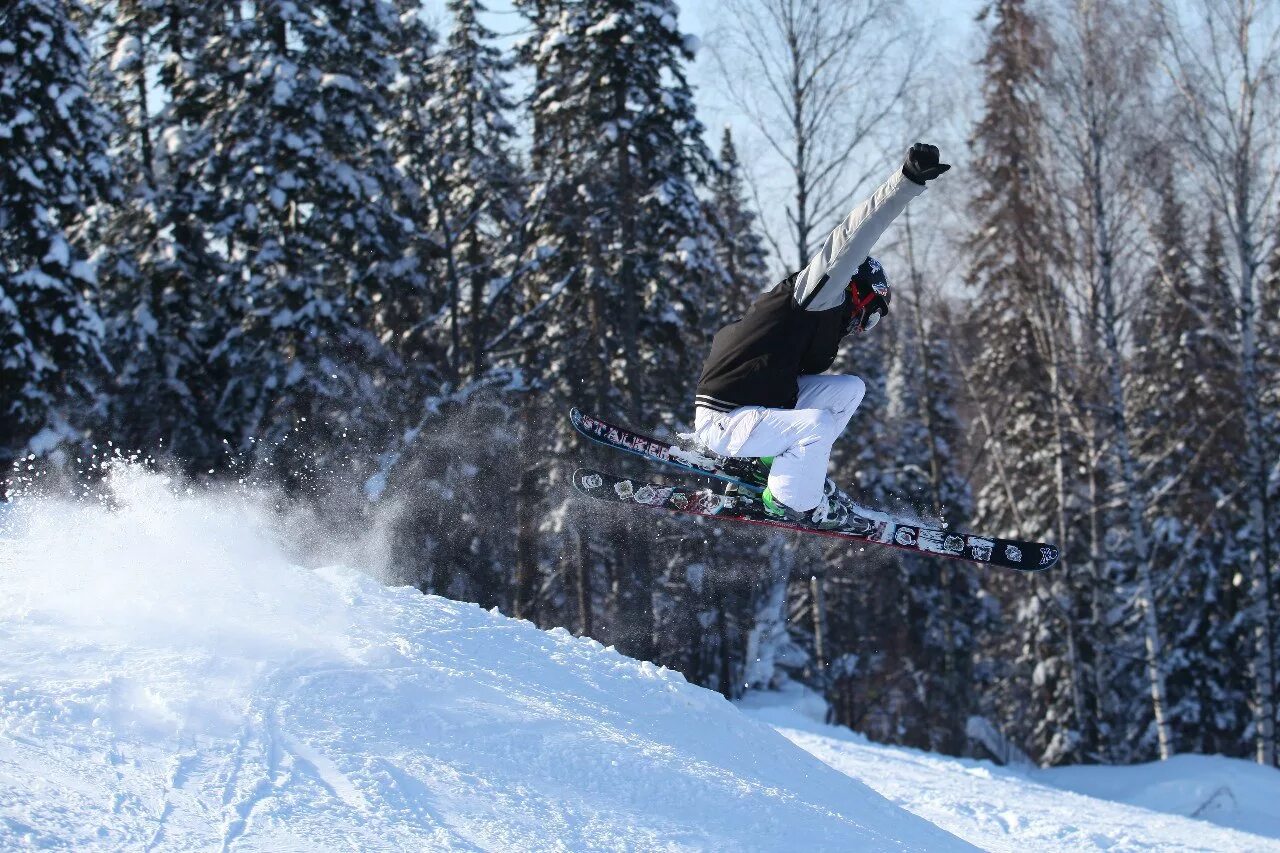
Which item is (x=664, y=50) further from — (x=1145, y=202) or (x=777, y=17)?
(x=1145, y=202)

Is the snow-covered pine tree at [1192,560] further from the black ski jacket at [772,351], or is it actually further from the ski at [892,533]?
the black ski jacket at [772,351]

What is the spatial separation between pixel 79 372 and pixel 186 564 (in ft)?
33.1

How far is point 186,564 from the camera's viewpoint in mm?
8289

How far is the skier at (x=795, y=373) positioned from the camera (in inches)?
259

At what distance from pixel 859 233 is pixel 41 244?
49.0 ft

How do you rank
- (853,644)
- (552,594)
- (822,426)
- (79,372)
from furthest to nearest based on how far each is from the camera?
1. (853,644)
2. (552,594)
3. (79,372)
4. (822,426)

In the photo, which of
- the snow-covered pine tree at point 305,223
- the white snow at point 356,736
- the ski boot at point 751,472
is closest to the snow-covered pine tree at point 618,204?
the snow-covered pine tree at point 305,223

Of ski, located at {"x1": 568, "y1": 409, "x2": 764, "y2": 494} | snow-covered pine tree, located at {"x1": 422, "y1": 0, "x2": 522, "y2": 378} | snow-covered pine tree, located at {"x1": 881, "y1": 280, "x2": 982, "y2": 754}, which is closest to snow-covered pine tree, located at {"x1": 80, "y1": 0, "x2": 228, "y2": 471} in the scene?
snow-covered pine tree, located at {"x1": 422, "y1": 0, "x2": 522, "y2": 378}

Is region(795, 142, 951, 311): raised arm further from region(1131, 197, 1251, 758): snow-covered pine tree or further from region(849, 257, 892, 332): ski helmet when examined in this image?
region(1131, 197, 1251, 758): snow-covered pine tree

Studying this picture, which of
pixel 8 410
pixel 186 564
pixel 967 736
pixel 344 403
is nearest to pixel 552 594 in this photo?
pixel 344 403

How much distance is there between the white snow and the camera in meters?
4.76

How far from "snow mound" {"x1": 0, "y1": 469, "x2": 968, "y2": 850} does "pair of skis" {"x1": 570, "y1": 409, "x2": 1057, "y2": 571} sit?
4.99 feet

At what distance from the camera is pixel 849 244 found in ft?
20.3

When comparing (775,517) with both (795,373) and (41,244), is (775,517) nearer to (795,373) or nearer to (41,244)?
(795,373)
